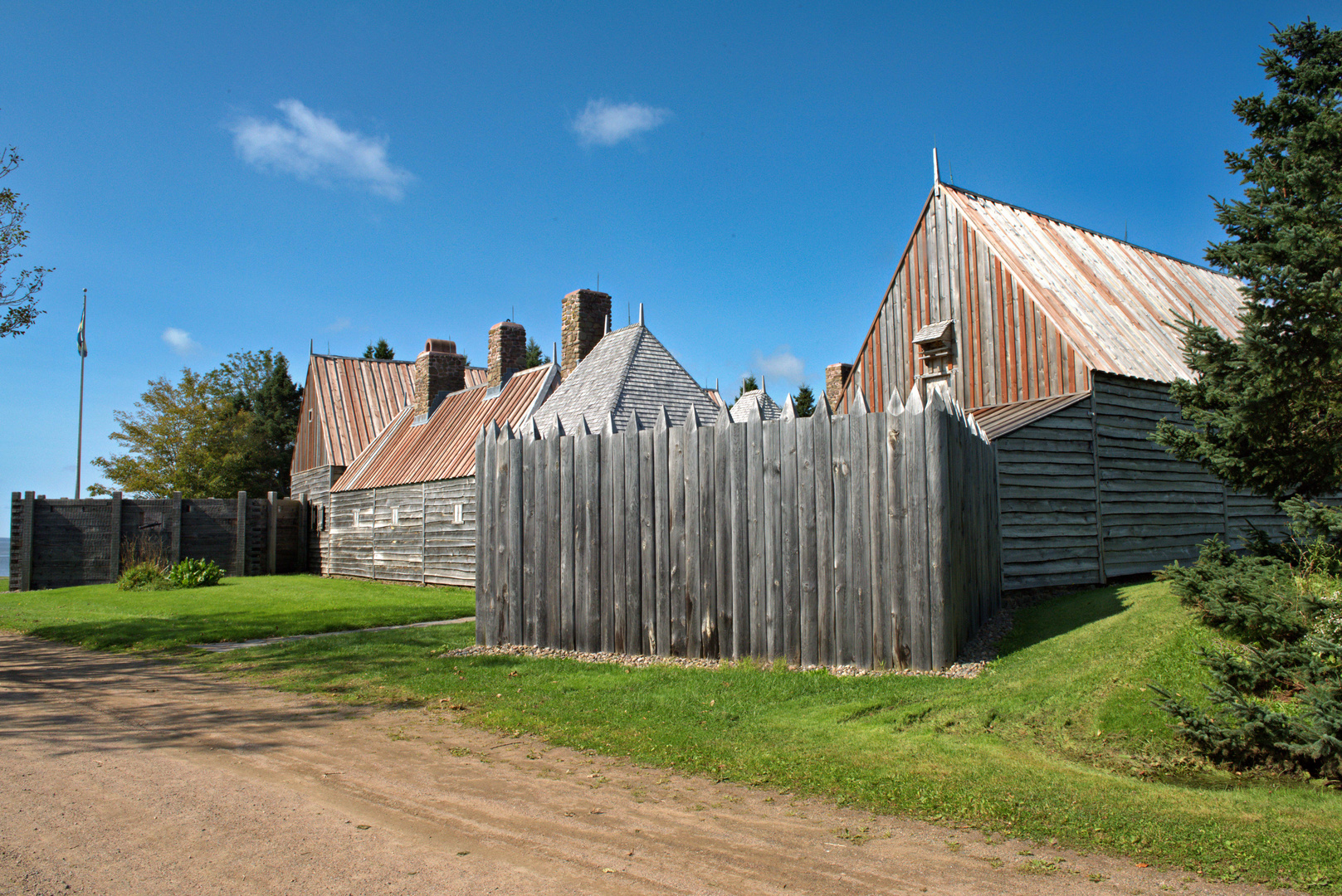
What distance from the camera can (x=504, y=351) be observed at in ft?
81.8

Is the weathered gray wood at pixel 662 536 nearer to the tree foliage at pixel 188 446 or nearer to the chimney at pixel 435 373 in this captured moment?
the chimney at pixel 435 373

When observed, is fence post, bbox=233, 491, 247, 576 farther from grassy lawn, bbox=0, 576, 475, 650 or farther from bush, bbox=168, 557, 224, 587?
grassy lawn, bbox=0, 576, 475, 650

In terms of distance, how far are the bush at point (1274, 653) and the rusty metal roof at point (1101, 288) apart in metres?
6.77

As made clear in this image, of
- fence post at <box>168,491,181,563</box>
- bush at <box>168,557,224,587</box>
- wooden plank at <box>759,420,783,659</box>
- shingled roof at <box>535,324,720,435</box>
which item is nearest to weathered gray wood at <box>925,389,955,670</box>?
wooden plank at <box>759,420,783,659</box>

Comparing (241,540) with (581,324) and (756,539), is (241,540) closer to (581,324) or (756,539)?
(581,324)

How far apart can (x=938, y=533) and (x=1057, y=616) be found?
10.1 feet

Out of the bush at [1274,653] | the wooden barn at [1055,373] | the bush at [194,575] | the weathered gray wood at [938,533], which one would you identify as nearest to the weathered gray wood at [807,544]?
the weathered gray wood at [938,533]

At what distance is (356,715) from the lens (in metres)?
7.22

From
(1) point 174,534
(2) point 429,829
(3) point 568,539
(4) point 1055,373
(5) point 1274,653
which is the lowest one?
(2) point 429,829

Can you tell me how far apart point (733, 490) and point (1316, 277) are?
205 inches

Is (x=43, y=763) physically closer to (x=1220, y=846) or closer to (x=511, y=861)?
(x=511, y=861)

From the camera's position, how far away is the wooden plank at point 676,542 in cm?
895

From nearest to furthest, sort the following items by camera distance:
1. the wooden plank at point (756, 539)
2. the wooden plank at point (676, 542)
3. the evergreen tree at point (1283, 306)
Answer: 1. the evergreen tree at point (1283, 306)
2. the wooden plank at point (756, 539)
3. the wooden plank at point (676, 542)

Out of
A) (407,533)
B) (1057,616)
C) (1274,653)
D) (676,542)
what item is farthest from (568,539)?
(407,533)
